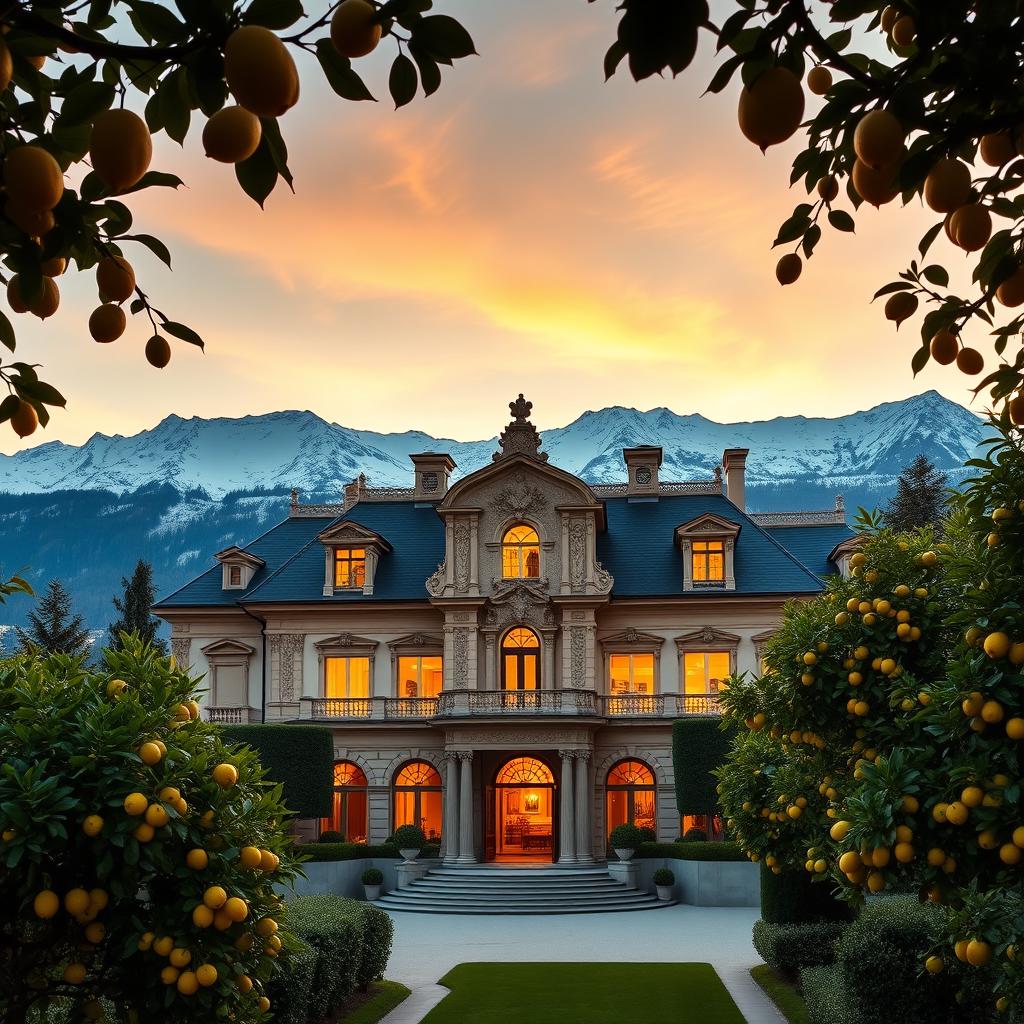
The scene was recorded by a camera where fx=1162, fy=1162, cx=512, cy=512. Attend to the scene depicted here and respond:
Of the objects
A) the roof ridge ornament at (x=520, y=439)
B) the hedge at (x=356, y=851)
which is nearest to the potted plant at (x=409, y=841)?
the hedge at (x=356, y=851)

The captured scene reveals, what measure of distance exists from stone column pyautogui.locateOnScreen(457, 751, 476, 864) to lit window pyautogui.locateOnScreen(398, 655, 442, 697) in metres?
3.47

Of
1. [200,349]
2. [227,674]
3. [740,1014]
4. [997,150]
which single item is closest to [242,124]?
[200,349]

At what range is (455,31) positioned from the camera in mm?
2201

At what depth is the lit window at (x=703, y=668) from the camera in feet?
127

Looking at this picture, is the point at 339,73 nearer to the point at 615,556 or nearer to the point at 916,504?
the point at 615,556

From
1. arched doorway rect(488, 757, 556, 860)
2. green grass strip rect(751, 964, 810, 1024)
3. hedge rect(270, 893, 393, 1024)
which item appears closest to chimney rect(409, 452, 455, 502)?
arched doorway rect(488, 757, 556, 860)

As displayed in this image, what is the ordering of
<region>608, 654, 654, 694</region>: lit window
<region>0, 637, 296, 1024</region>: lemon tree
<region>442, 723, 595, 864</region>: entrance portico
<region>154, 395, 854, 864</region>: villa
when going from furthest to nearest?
1. <region>608, 654, 654, 694</region>: lit window
2. <region>154, 395, 854, 864</region>: villa
3. <region>442, 723, 595, 864</region>: entrance portico
4. <region>0, 637, 296, 1024</region>: lemon tree

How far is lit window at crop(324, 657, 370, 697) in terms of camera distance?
39.7m

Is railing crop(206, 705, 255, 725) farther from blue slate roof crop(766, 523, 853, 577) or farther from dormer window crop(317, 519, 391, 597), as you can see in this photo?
blue slate roof crop(766, 523, 853, 577)

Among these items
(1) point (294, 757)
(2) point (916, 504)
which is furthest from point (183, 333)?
(2) point (916, 504)

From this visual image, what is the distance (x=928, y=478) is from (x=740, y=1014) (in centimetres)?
3998

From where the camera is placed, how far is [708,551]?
39.4 m

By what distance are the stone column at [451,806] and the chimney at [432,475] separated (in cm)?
1134

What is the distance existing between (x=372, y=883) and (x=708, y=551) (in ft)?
50.4
